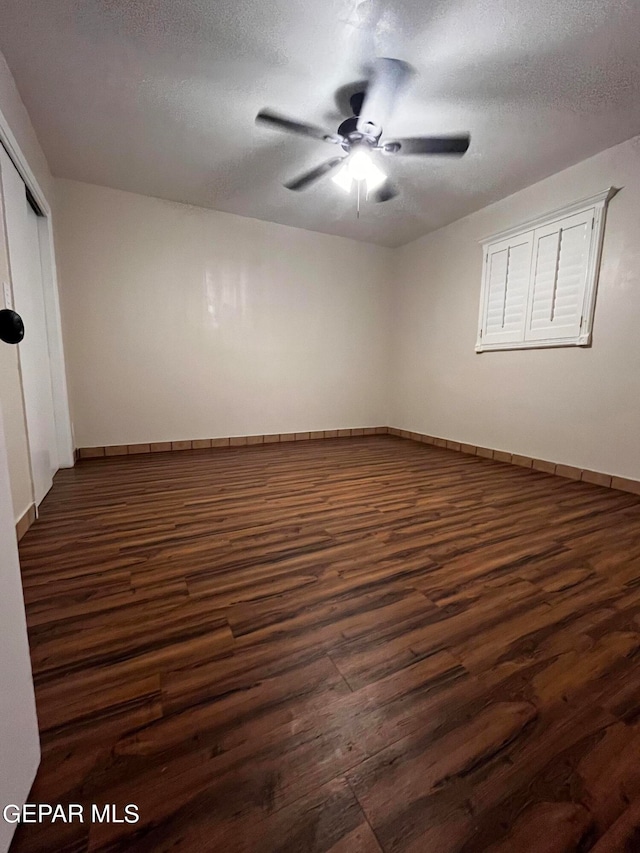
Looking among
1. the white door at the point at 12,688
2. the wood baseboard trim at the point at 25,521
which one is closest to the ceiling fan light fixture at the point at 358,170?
the white door at the point at 12,688

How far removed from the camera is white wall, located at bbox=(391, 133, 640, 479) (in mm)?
2600

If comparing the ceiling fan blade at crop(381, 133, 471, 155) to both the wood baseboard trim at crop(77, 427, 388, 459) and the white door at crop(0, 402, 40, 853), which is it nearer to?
the white door at crop(0, 402, 40, 853)

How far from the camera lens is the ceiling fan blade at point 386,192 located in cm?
297

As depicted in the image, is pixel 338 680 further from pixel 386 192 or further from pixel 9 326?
pixel 386 192

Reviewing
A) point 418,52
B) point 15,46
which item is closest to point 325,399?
point 418,52

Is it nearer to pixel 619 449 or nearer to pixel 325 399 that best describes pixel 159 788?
pixel 619 449

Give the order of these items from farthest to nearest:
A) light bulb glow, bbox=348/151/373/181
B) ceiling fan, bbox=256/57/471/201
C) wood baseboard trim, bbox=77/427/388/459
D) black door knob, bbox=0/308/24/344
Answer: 1. wood baseboard trim, bbox=77/427/388/459
2. light bulb glow, bbox=348/151/373/181
3. ceiling fan, bbox=256/57/471/201
4. black door knob, bbox=0/308/24/344

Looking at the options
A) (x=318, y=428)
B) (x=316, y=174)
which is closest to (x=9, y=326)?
(x=316, y=174)

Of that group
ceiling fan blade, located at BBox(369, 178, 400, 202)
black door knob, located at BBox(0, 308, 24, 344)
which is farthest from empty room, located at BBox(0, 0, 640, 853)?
ceiling fan blade, located at BBox(369, 178, 400, 202)

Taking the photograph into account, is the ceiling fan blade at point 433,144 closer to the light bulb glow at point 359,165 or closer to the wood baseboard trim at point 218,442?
the light bulb glow at point 359,165

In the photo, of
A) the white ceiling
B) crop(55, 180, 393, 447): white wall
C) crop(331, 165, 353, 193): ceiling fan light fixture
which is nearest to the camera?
the white ceiling

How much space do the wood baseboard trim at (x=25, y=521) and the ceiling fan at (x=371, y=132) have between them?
8.49ft

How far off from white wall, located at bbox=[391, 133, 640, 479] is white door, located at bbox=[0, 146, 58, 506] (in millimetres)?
3925

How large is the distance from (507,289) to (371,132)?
202cm
